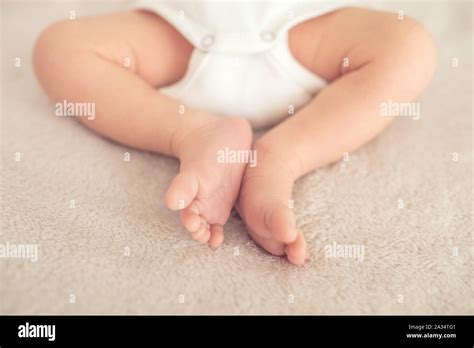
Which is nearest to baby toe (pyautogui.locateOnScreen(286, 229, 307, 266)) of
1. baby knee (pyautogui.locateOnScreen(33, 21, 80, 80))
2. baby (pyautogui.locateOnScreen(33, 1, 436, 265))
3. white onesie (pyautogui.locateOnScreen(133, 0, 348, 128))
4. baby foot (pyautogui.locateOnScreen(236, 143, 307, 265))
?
baby foot (pyautogui.locateOnScreen(236, 143, 307, 265))

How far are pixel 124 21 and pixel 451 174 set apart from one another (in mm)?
615

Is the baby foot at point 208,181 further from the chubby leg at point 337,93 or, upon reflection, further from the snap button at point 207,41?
the snap button at point 207,41

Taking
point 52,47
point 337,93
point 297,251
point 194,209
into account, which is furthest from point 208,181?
point 52,47

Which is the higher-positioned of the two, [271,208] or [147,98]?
[147,98]

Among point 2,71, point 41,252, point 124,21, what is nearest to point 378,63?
point 124,21

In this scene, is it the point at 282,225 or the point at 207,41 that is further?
the point at 207,41

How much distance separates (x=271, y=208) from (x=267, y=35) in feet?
1.26

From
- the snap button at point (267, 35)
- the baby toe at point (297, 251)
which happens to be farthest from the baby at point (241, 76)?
the baby toe at point (297, 251)

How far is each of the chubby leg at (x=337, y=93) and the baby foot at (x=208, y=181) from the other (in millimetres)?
27

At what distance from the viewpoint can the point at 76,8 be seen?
1327 millimetres

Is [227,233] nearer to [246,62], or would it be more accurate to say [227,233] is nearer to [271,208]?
[271,208]

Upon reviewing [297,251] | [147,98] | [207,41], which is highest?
[207,41]

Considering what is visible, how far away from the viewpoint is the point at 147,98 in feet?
2.82

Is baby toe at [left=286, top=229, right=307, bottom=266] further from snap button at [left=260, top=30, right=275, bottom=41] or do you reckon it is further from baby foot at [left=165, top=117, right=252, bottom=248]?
snap button at [left=260, top=30, right=275, bottom=41]
